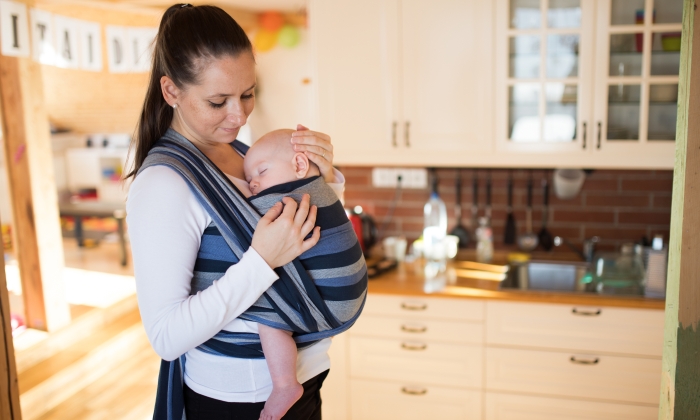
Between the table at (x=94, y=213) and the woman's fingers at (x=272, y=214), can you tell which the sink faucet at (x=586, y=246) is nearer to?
the woman's fingers at (x=272, y=214)

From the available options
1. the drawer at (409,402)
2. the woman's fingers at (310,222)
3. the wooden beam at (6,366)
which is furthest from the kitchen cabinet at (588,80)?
the wooden beam at (6,366)

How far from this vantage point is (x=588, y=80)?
262 centimetres

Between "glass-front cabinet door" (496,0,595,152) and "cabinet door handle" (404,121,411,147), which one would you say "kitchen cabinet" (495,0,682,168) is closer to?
"glass-front cabinet door" (496,0,595,152)

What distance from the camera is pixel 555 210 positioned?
3051mm

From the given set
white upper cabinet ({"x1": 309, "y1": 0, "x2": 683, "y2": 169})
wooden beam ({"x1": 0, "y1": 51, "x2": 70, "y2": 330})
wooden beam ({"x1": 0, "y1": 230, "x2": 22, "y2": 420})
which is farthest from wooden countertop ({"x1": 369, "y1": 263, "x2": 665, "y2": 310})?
wooden beam ({"x1": 0, "y1": 51, "x2": 70, "y2": 330})

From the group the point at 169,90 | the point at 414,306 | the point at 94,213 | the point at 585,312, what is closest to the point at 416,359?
the point at 414,306

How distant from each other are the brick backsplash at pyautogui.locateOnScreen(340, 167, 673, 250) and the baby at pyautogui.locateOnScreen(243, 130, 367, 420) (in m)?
1.88

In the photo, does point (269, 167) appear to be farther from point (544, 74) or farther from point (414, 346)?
point (544, 74)

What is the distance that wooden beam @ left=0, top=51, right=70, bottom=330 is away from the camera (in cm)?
383

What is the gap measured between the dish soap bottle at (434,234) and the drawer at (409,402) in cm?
52

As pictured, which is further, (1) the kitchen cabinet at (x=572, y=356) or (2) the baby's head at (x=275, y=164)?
(1) the kitchen cabinet at (x=572, y=356)

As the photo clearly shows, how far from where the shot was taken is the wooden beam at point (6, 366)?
1262 millimetres

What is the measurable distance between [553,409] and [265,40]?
12.0 feet

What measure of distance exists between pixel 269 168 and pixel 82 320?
3.54 m
